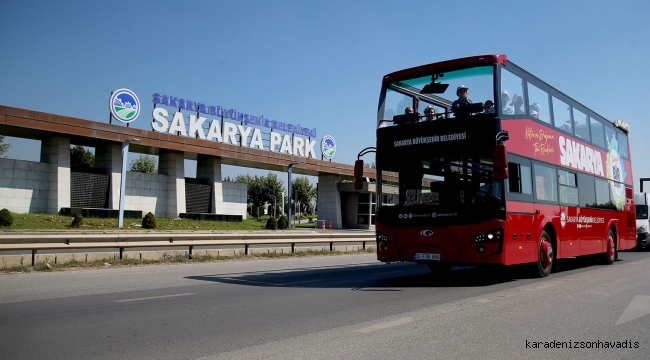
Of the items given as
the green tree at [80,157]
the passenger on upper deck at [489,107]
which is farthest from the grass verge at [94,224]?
the green tree at [80,157]

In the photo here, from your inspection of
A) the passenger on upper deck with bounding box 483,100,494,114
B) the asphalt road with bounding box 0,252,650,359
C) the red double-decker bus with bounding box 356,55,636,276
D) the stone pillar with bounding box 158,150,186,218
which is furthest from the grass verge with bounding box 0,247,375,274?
the stone pillar with bounding box 158,150,186,218

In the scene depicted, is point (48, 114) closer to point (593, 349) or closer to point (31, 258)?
point (31, 258)

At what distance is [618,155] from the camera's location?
17938mm

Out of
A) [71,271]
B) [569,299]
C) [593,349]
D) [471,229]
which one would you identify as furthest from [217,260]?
[593,349]

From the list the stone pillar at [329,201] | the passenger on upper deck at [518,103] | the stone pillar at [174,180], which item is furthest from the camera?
the stone pillar at [329,201]

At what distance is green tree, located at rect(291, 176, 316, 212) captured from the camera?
98.6m

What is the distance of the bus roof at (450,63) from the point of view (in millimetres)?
10555

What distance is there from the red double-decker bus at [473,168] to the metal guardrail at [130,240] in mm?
7908

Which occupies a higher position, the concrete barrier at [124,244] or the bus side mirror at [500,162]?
the bus side mirror at [500,162]

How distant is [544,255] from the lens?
12047mm

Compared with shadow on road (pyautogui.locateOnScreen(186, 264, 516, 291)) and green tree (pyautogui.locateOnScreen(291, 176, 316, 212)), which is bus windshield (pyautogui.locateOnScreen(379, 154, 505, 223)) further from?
green tree (pyautogui.locateOnScreen(291, 176, 316, 212))

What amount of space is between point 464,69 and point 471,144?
166 cm

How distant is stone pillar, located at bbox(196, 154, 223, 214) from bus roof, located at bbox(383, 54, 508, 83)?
33.2 m

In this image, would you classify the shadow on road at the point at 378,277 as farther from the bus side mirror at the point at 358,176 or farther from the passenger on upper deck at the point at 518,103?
the passenger on upper deck at the point at 518,103
